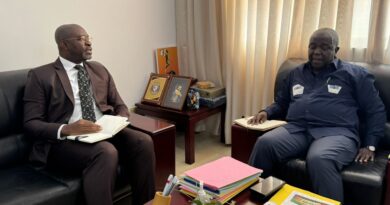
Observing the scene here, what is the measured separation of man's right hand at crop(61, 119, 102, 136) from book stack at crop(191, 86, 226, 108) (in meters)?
1.20

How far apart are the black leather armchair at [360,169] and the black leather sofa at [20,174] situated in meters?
0.79

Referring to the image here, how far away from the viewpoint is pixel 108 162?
1.70 m

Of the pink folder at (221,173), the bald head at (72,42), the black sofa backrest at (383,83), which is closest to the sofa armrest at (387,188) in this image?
the black sofa backrest at (383,83)

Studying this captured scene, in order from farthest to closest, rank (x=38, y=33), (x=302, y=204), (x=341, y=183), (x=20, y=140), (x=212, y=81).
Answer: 1. (x=212, y=81)
2. (x=38, y=33)
3. (x=20, y=140)
4. (x=341, y=183)
5. (x=302, y=204)

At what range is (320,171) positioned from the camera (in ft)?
5.62

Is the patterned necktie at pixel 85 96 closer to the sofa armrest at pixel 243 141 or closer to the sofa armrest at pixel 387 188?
the sofa armrest at pixel 243 141

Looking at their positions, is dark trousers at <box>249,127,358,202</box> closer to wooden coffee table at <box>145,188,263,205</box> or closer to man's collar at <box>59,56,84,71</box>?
wooden coffee table at <box>145,188,263,205</box>

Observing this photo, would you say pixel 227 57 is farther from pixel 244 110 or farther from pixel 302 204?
pixel 302 204

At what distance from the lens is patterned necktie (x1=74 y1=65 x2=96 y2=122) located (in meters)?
1.98

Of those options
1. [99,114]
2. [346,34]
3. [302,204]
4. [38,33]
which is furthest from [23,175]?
[346,34]

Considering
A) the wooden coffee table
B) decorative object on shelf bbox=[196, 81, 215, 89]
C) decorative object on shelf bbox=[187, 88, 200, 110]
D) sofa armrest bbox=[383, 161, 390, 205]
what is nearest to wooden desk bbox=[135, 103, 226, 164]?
decorative object on shelf bbox=[187, 88, 200, 110]

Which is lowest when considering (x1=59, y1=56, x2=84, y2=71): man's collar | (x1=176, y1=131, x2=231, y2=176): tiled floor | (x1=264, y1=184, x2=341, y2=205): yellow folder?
(x1=176, y1=131, x2=231, y2=176): tiled floor

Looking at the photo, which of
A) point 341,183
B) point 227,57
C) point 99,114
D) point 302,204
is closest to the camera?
point 302,204

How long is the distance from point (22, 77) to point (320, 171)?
1751mm
